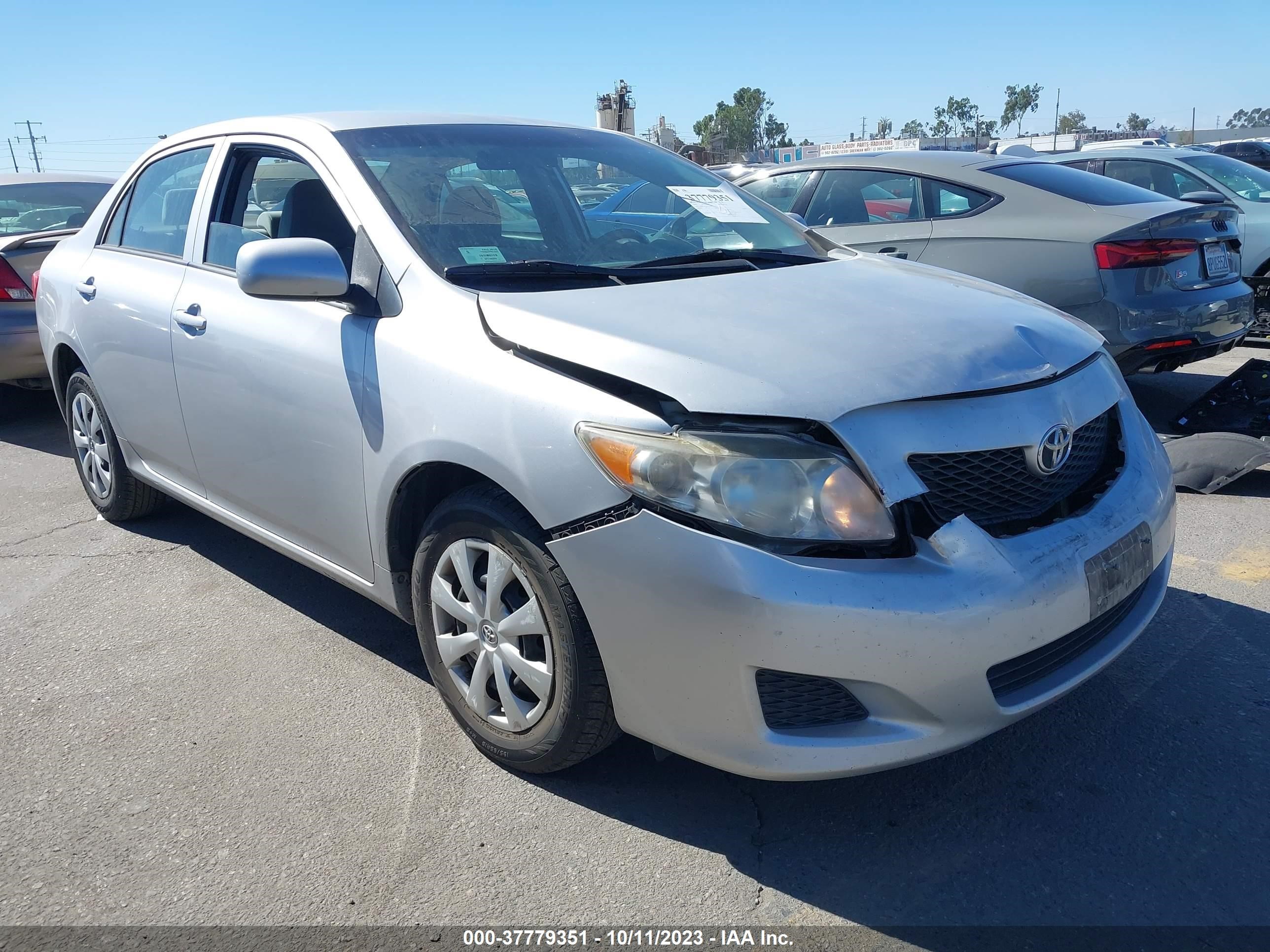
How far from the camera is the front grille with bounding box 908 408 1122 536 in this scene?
223 centimetres

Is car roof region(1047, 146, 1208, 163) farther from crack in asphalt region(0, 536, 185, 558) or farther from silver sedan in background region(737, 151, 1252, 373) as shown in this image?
Answer: crack in asphalt region(0, 536, 185, 558)

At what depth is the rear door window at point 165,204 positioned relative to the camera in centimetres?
383

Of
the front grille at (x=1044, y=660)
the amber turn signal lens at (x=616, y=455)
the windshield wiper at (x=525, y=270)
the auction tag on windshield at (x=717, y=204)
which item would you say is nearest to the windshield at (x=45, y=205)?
the auction tag on windshield at (x=717, y=204)

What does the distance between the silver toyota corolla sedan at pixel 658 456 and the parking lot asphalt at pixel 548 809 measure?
0.91 ft

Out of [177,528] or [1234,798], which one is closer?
[1234,798]

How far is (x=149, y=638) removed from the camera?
3.58 meters

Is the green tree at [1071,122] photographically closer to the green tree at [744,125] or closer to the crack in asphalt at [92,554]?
the green tree at [744,125]

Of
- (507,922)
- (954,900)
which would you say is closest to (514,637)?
(507,922)

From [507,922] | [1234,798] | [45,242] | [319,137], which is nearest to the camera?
[507,922]

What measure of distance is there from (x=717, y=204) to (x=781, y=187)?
11.7 feet

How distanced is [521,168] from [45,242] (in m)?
4.54

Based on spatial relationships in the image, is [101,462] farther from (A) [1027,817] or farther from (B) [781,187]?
(B) [781,187]

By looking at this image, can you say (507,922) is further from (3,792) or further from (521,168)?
(521,168)

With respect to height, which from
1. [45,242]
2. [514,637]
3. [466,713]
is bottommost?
[466,713]
